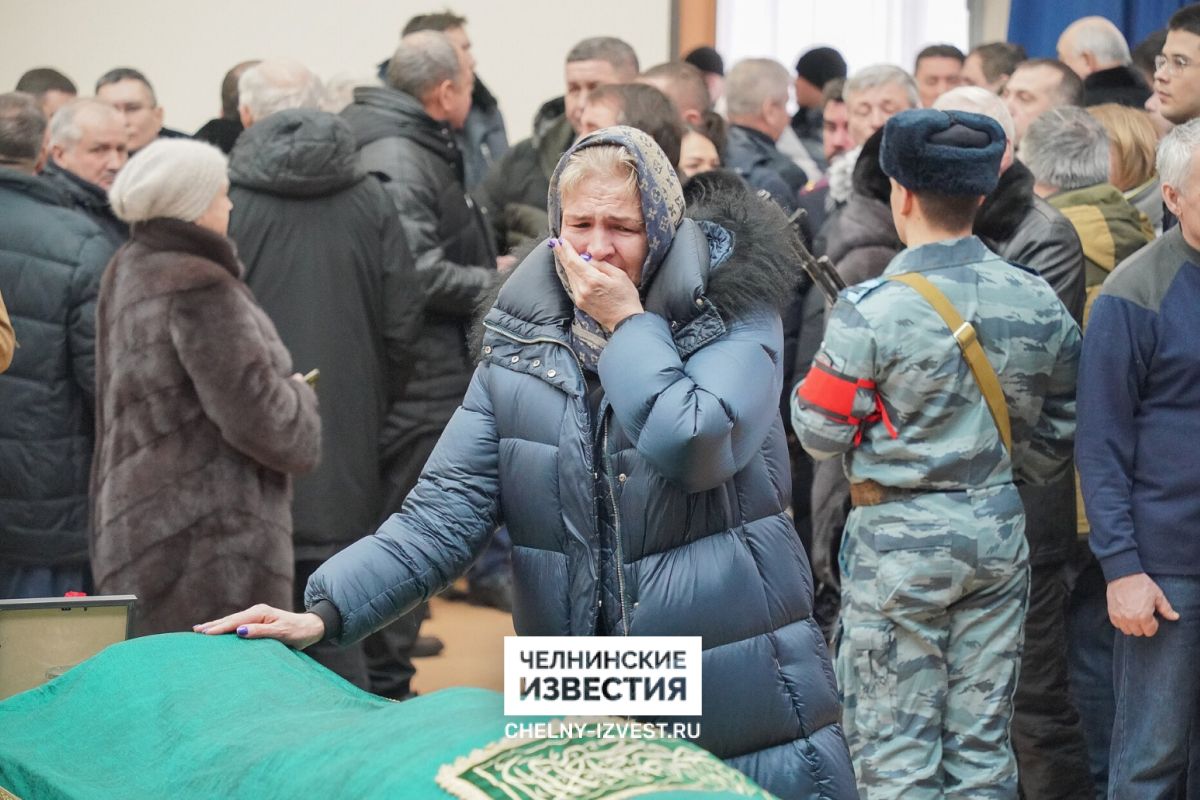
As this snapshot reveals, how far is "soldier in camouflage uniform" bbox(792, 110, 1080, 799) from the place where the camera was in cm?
354

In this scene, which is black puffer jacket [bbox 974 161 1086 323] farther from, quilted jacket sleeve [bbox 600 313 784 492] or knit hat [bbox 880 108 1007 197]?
quilted jacket sleeve [bbox 600 313 784 492]

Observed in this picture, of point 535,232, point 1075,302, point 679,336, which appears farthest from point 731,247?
A: point 535,232

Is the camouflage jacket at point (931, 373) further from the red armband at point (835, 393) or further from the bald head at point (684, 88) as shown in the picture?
the bald head at point (684, 88)

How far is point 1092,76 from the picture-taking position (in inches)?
262

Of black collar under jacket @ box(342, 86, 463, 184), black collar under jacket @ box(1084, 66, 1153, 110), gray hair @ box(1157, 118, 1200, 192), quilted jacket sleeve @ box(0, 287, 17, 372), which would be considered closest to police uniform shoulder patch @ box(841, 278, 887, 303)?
gray hair @ box(1157, 118, 1200, 192)

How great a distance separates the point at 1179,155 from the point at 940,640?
45.4 inches

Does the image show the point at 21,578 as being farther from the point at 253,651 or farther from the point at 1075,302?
the point at 1075,302

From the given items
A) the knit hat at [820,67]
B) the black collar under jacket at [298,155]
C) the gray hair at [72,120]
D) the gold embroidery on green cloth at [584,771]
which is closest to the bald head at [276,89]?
the gray hair at [72,120]

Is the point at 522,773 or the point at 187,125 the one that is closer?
the point at 522,773

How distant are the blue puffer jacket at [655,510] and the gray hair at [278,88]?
313 cm

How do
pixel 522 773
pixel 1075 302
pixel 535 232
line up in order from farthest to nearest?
pixel 535 232 < pixel 1075 302 < pixel 522 773

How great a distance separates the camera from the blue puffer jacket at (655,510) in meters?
2.46

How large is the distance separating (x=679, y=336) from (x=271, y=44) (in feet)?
26.8

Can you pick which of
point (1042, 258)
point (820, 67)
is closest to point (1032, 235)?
point (1042, 258)
